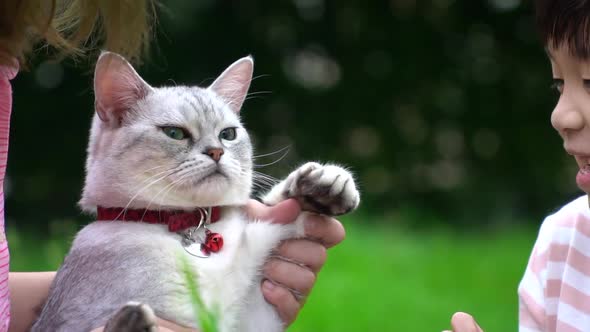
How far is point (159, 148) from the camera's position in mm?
1738

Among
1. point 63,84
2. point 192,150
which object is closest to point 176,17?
point 63,84

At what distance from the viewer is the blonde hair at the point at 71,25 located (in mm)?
1650

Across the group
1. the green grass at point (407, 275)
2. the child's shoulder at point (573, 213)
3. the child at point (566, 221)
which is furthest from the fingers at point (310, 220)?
the green grass at point (407, 275)

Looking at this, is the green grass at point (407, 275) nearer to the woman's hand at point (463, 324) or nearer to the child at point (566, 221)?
the child at point (566, 221)

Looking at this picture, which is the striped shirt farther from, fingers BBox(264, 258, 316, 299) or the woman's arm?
the woman's arm

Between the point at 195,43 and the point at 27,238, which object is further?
the point at 195,43

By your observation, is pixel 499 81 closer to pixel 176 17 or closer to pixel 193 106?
pixel 176 17

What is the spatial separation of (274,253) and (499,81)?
3753 mm

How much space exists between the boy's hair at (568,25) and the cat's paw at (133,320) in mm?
892

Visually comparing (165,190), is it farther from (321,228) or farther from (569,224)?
(569,224)

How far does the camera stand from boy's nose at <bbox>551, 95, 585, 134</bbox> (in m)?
1.34

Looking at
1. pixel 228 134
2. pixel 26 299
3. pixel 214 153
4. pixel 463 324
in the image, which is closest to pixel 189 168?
pixel 214 153

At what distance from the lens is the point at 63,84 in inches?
181

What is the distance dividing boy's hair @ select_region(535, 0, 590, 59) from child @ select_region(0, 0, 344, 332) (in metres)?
0.66
